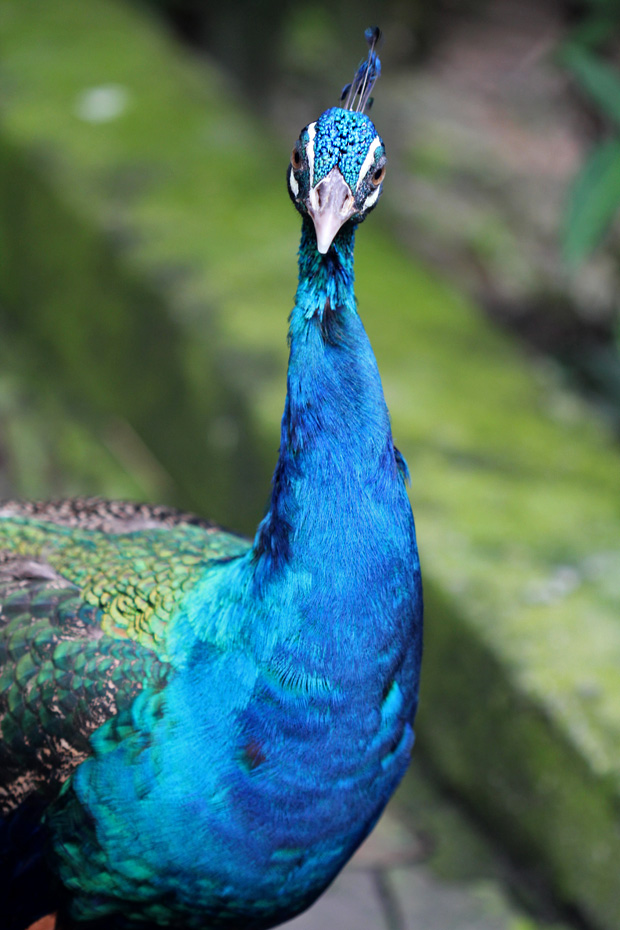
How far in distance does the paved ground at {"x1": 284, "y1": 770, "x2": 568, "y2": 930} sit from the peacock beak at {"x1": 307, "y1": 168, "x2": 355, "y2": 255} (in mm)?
1494

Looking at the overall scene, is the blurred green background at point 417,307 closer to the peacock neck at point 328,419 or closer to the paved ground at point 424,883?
the paved ground at point 424,883

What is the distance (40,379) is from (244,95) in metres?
1.83

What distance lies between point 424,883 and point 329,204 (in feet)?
5.09

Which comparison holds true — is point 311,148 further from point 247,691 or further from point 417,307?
point 417,307

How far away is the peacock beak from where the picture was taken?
1368mm

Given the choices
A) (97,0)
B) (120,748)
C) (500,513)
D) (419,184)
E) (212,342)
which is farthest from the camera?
(97,0)

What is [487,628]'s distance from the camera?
7.54 feet

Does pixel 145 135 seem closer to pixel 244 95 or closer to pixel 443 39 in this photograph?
pixel 244 95

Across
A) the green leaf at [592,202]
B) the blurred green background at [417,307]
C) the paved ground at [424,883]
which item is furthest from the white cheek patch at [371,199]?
Result: the green leaf at [592,202]

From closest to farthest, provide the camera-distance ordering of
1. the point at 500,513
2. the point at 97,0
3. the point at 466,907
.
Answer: the point at 466,907 < the point at 500,513 < the point at 97,0

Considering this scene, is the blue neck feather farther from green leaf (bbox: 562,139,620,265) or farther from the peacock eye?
green leaf (bbox: 562,139,620,265)

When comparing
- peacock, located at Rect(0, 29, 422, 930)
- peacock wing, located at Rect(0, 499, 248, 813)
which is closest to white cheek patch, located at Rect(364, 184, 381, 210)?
peacock, located at Rect(0, 29, 422, 930)

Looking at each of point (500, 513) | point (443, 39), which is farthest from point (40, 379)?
point (443, 39)

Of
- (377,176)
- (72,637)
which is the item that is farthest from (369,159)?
(72,637)
